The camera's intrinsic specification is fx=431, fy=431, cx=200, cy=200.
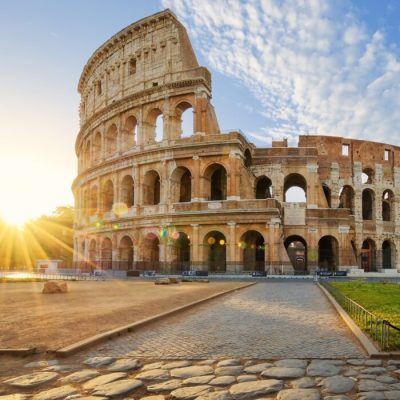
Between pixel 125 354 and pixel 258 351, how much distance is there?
1861mm

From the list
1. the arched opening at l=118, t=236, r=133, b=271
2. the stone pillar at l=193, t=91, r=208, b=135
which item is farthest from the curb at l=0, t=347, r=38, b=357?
the arched opening at l=118, t=236, r=133, b=271

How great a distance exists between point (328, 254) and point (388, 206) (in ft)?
30.4

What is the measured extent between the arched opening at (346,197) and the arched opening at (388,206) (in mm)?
3822

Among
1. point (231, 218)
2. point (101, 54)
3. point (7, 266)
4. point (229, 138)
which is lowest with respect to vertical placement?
point (7, 266)

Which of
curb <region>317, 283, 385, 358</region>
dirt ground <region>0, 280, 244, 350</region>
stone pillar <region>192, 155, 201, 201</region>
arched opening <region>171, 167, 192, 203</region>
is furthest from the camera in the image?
arched opening <region>171, 167, 192, 203</region>

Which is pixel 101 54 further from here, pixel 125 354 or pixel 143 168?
pixel 125 354

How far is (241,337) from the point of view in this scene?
23.4 feet

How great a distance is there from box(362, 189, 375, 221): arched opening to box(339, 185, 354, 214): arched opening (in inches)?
66.3

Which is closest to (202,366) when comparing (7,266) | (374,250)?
(374,250)

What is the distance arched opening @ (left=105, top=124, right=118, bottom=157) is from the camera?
39.2 meters

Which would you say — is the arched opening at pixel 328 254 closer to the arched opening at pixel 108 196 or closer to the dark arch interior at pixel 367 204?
the dark arch interior at pixel 367 204

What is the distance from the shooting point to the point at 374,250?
3875 centimetres

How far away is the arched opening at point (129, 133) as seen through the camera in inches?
1467

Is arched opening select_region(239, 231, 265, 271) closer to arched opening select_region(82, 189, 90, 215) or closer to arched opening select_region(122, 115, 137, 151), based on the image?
arched opening select_region(122, 115, 137, 151)
